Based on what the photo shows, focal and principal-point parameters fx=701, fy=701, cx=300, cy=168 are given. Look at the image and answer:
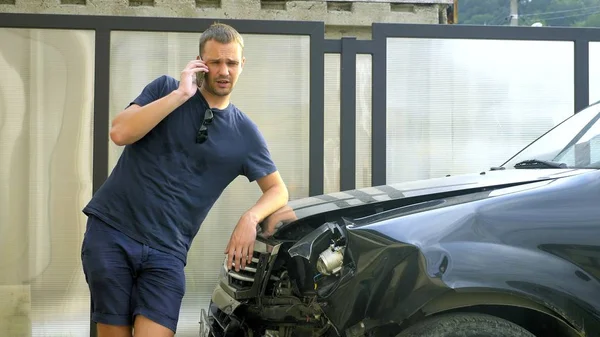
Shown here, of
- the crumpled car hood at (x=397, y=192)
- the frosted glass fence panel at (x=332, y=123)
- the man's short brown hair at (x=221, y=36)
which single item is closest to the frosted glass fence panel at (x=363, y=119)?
the frosted glass fence panel at (x=332, y=123)

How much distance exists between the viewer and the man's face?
2963 mm

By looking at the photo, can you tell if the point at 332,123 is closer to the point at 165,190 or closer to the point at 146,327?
the point at 165,190

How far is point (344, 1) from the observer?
8828mm

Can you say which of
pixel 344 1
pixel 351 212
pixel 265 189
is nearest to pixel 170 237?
pixel 265 189

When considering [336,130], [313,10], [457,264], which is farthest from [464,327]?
[313,10]

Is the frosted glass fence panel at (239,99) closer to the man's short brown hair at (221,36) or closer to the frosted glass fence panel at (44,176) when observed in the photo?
the frosted glass fence panel at (44,176)

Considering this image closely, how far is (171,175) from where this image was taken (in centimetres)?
291

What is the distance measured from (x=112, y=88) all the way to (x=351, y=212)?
11.2 feet

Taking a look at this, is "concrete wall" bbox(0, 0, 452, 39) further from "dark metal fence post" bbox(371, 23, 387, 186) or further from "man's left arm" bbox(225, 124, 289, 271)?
"man's left arm" bbox(225, 124, 289, 271)

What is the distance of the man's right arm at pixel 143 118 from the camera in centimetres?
277

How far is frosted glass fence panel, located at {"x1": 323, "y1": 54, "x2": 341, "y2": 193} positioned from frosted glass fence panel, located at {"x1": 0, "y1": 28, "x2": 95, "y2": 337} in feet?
6.30

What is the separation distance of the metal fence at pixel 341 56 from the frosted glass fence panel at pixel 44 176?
0.33 feet

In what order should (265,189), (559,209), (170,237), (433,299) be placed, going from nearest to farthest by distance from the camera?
(433,299), (559,209), (170,237), (265,189)

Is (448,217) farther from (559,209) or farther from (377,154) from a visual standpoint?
(377,154)
